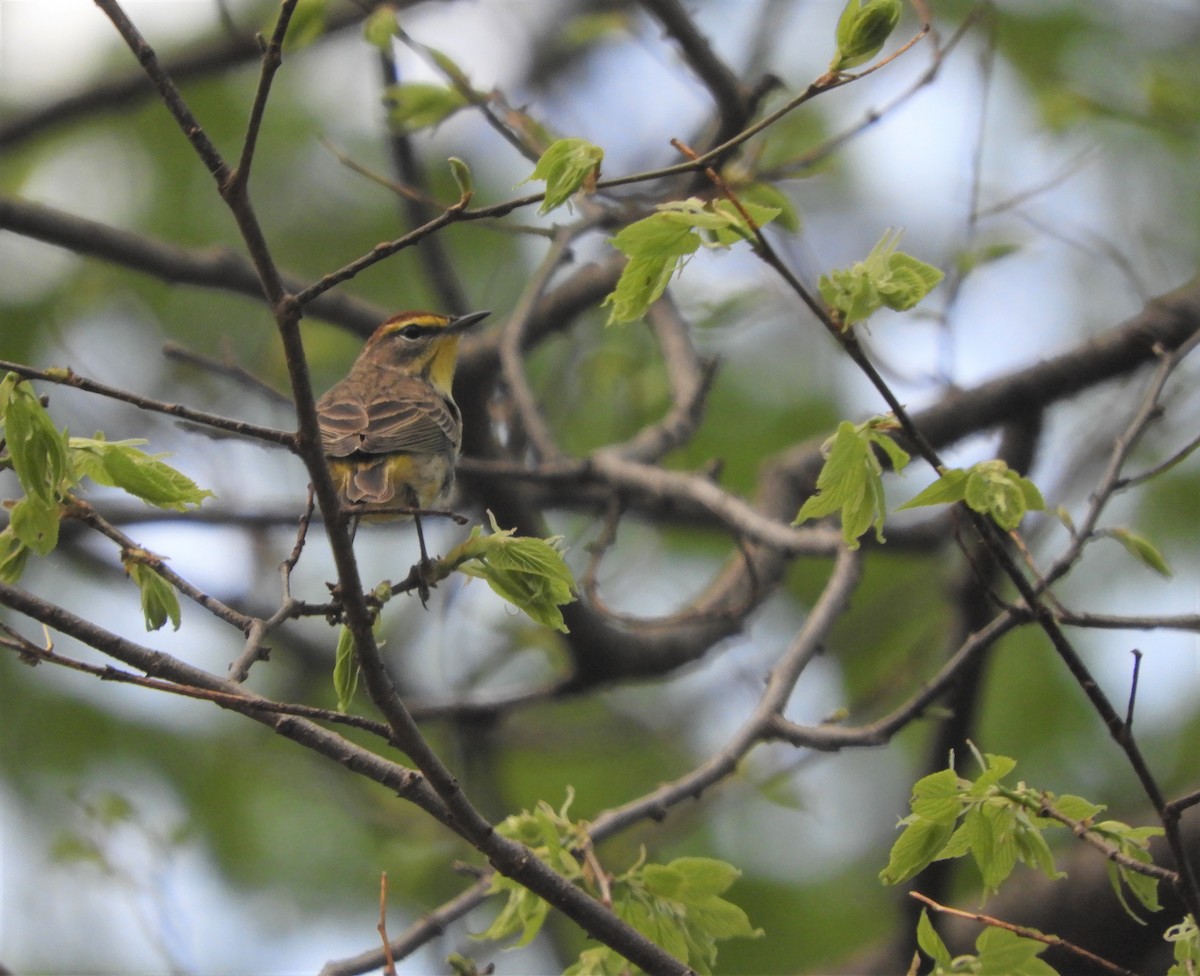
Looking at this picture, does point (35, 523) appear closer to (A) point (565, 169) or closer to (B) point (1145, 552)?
(A) point (565, 169)

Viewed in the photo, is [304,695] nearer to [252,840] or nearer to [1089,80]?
[252,840]

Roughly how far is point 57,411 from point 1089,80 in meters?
7.75

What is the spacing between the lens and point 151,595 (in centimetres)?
294

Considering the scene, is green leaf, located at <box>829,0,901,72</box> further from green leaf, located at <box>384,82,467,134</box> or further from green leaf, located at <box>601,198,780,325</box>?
green leaf, located at <box>384,82,467,134</box>

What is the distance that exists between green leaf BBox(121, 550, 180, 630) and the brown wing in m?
1.71

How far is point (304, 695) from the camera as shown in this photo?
853 centimetres

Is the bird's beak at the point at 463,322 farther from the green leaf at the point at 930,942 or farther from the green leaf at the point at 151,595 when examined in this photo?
the green leaf at the point at 930,942

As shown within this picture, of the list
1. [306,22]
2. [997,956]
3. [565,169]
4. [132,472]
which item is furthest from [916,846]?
[306,22]

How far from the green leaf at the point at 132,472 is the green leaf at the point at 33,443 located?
17 centimetres

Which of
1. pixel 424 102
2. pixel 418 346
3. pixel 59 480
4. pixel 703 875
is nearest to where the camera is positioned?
pixel 59 480

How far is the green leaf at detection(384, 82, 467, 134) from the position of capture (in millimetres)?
5523

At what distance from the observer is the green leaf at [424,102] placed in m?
5.52

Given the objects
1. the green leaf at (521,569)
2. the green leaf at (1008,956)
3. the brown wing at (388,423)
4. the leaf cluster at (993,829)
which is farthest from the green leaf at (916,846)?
the brown wing at (388,423)

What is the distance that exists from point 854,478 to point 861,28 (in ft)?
3.27
